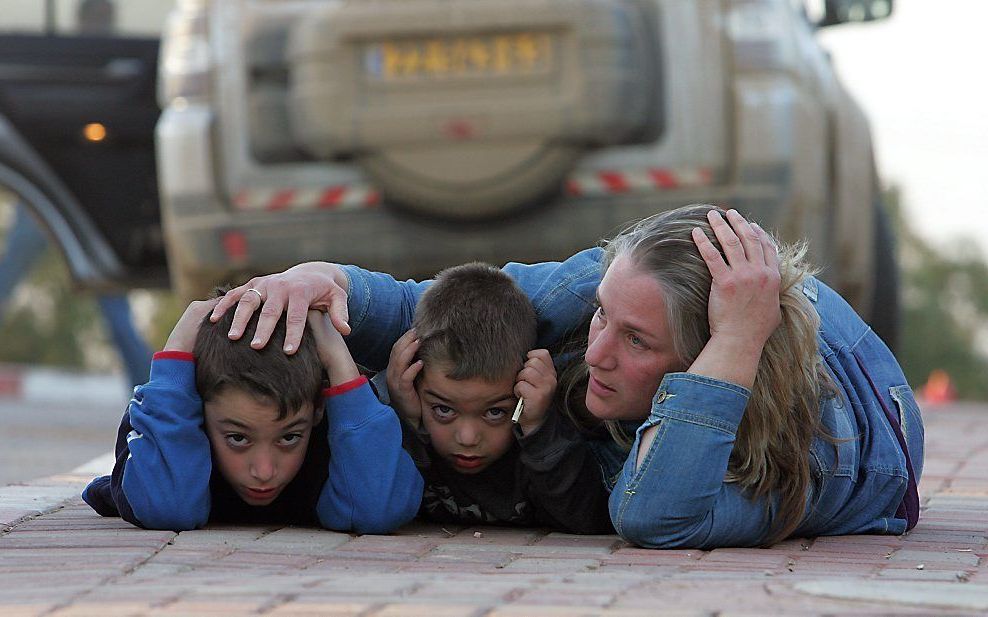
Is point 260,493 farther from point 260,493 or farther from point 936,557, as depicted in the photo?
point 936,557

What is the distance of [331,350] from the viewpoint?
3.62 meters

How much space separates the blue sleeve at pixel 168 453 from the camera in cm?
354

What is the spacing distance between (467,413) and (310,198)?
3.38m

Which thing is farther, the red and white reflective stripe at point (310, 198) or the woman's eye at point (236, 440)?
the red and white reflective stripe at point (310, 198)

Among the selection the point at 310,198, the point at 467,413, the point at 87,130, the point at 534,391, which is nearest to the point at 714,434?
the point at 534,391

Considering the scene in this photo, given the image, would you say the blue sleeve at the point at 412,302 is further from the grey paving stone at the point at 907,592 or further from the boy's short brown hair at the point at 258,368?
the grey paving stone at the point at 907,592

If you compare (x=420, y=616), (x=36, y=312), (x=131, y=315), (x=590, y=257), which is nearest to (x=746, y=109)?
(x=590, y=257)

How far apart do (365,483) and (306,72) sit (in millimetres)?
3167

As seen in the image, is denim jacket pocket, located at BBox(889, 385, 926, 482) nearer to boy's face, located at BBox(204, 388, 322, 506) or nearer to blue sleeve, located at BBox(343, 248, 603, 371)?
blue sleeve, located at BBox(343, 248, 603, 371)

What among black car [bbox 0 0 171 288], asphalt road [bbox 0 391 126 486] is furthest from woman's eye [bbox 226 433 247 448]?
black car [bbox 0 0 171 288]

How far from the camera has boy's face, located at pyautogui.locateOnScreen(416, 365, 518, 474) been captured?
352 centimetres

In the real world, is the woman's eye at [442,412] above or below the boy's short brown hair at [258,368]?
below

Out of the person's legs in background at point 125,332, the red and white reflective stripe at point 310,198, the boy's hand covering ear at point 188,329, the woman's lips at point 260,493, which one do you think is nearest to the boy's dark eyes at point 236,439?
the woman's lips at point 260,493

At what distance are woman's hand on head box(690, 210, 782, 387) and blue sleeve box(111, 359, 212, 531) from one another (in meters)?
1.07
